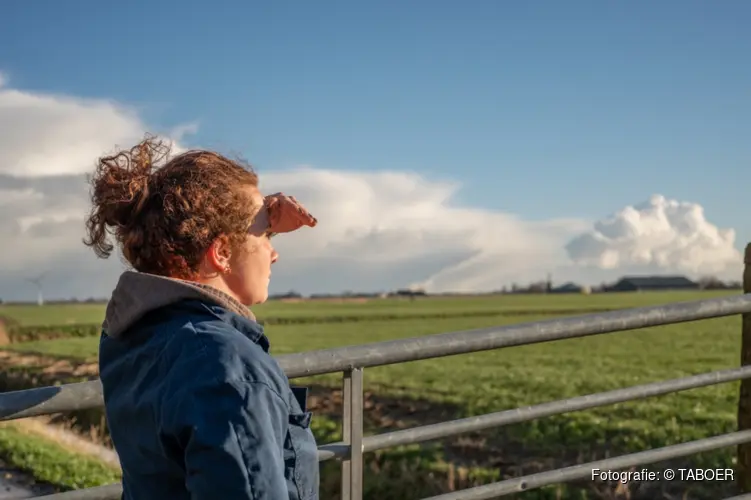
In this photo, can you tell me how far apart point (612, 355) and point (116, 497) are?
1696 cm

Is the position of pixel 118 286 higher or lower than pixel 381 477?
higher

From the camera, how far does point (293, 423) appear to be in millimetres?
1626

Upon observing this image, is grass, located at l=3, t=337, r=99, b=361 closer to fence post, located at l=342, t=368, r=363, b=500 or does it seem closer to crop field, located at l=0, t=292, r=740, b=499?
crop field, located at l=0, t=292, r=740, b=499

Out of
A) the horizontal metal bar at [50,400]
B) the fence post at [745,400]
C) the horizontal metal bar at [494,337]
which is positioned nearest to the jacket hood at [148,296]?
the horizontal metal bar at [50,400]

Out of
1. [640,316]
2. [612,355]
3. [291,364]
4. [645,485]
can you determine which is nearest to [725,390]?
[645,485]

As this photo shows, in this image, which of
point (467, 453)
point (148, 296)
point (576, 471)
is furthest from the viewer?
point (467, 453)

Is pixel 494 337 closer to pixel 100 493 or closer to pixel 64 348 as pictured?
pixel 100 493

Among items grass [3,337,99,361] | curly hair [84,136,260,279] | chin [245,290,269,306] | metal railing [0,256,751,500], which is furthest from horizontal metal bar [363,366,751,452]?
grass [3,337,99,361]

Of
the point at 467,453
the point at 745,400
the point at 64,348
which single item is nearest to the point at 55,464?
the point at 467,453

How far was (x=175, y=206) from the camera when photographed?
5.49ft

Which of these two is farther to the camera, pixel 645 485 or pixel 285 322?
pixel 285 322

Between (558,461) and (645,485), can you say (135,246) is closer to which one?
(645,485)

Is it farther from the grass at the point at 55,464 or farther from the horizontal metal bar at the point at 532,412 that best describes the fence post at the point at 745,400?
the grass at the point at 55,464

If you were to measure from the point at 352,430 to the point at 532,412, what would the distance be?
2.45 feet
